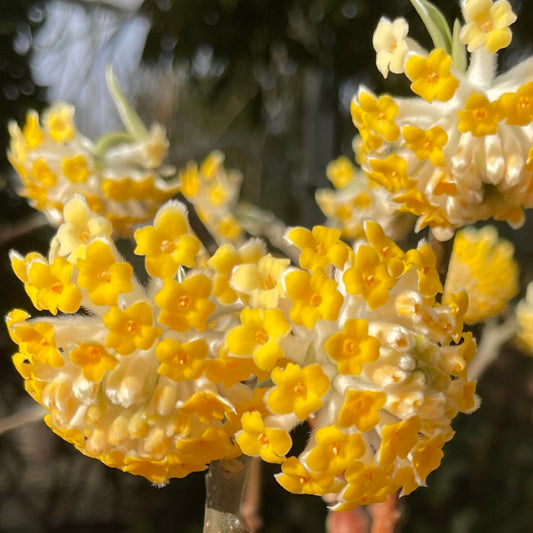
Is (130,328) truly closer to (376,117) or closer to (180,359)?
(180,359)

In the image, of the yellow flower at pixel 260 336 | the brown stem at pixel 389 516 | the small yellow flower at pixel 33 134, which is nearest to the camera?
the yellow flower at pixel 260 336

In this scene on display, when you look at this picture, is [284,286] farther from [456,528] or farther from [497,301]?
[456,528]

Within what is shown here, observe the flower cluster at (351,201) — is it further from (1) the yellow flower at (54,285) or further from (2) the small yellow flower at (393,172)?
(1) the yellow flower at (54,285)

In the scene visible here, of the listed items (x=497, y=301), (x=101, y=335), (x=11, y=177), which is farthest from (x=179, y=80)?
(x=101, y=335)

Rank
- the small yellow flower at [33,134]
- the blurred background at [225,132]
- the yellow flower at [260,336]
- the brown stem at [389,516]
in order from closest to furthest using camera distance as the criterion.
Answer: the yellow flower at [260,336], the brown stem at [389,516], the small yellow flower at [33,134], the blurred background at [225,132]

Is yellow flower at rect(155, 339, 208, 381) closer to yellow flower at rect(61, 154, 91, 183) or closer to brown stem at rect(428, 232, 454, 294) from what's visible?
brown stem at rect(428, 232, 454, 294)

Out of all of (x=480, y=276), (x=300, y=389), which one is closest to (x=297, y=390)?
(x=300, y=389)

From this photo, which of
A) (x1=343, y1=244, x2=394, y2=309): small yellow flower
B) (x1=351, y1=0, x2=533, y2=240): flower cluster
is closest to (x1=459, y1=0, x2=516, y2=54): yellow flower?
(x1=351, y1=0, x2=533, y2=240): flower cluster

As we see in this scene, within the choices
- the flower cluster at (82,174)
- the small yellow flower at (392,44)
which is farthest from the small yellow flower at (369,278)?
the flower cluster at (82,174)
